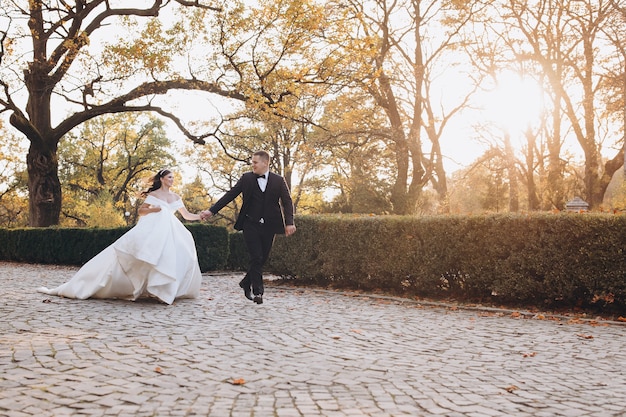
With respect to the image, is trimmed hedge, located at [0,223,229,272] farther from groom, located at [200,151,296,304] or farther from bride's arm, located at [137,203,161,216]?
groom, located at [200,151,296,304]

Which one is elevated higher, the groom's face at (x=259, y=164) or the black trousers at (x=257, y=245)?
the groom's face at (x=259, y=164)

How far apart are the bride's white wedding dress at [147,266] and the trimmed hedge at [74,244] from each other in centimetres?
713

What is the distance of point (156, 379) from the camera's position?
14.3 feet

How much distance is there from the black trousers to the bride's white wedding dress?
3.50 feet

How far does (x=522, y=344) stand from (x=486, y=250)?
11.5ft

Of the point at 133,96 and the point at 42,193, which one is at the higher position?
the point at 133,96

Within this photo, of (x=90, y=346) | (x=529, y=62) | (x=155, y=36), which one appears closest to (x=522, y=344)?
(x=90, y=346)

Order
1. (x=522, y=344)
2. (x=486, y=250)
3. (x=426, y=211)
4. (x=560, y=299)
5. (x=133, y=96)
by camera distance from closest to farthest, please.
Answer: (x=522, y=344) → (x=560, y=299) → (x=486, y=250) → (x=133, y=96) → (x=426, y=211)

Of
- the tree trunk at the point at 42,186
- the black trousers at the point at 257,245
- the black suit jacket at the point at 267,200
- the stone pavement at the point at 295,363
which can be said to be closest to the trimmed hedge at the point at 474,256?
the stone pavement at the point at 295,363

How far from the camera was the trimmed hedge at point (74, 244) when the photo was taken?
1673 cm

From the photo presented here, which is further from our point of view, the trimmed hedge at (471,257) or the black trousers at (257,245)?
the black trousers at (257,245)

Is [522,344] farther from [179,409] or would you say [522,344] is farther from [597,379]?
[179,409]

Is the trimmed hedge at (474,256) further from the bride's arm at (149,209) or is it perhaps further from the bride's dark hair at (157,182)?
the bride's arm at (149,209)

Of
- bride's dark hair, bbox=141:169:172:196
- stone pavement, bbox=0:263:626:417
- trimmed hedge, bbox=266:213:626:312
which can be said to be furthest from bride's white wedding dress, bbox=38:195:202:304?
trimmed hedge, bbox=266:213:626:312
